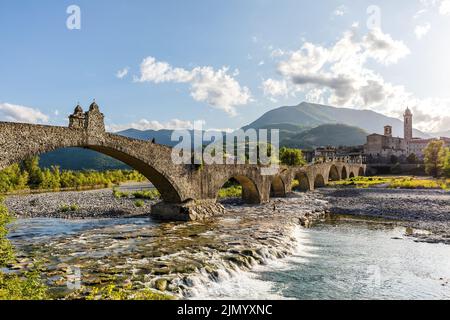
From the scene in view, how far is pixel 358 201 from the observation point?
42406mm

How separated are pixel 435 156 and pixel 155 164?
70.6 meters

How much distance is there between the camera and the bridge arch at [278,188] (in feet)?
156

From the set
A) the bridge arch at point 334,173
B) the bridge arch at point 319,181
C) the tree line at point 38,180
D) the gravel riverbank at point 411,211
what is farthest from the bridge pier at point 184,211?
the bridge arch at point 334,173

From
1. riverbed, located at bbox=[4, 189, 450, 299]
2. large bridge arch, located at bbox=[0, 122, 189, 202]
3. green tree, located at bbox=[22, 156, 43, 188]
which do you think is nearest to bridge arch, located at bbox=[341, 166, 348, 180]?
riverbed, located at bbox=[4, 189, 450, 299]

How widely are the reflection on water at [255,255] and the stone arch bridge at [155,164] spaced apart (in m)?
3.21

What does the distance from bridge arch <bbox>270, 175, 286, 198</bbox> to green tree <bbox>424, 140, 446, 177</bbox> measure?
136 ft

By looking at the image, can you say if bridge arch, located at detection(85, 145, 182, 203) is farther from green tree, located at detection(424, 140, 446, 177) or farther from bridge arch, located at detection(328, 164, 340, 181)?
green tree, located at detection(424, 140, 446, 177)

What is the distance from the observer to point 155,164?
25.8 metres

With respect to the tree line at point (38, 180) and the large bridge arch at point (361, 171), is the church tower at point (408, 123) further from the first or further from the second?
the tree line at point (38, 180)

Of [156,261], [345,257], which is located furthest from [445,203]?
[156,261]

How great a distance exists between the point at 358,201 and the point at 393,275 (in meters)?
28.8

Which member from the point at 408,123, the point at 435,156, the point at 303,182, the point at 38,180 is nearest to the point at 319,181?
the point at 303,182

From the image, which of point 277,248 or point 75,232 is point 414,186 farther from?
point 75,232

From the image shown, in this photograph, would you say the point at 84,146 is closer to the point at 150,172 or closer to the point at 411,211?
the point at 150,172
